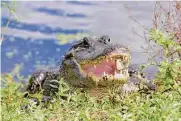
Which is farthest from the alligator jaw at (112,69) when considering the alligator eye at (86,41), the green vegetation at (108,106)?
the alligator eye at (86,41)

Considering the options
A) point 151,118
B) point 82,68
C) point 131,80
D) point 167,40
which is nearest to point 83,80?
point 82,68

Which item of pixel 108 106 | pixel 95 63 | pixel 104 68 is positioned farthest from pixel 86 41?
pixel 108 106

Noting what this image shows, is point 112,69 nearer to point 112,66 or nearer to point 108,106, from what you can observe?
point 112,66

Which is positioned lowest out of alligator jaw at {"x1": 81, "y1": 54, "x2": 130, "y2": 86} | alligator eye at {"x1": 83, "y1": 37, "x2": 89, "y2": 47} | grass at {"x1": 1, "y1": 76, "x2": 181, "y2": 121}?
grass at {"x1": 1, "y1": 76, "x2": 181, "y2": 121}

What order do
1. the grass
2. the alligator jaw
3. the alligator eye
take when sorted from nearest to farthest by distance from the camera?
the grass
the alligator jaw
the alligator eye

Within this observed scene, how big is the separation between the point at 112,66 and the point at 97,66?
0.27 meters

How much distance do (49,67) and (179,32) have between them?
261 centimetres

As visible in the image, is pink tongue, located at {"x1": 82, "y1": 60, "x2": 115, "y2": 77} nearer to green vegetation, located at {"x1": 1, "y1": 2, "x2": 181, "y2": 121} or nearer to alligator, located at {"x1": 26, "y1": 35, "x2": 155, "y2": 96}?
alligator, located at {"x1": 26, "y1": 35, "x2": 155, "y2": 96}

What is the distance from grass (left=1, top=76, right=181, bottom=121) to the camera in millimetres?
3334

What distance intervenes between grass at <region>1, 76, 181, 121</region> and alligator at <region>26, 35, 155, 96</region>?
84 centimetres

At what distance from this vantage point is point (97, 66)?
6156 millimetres

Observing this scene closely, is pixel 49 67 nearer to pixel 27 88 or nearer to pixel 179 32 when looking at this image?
pixel 27 88

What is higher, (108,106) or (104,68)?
(104,68)

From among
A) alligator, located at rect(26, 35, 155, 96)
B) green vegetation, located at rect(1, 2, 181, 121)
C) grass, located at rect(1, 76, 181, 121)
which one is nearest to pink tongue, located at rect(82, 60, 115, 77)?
alligator, located at rect(26, 35, 155, 96)
